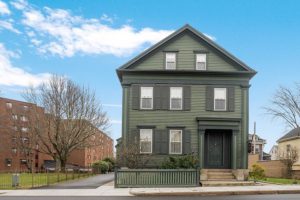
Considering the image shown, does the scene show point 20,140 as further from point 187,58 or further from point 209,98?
point 209,98

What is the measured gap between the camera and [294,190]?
21859 mm

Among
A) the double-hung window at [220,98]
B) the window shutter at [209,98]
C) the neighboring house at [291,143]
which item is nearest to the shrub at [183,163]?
the window shutter at [209,98]

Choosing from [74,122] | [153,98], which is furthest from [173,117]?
[74,122]

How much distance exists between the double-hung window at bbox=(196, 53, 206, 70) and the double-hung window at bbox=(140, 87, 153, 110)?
3.70 metres

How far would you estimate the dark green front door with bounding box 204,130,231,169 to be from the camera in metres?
30.4

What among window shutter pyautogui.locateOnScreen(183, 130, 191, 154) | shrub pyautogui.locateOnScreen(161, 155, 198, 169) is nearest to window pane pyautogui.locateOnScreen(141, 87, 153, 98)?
window shutter pyautogui.locateOnScreen(183, 130, 191, 154)

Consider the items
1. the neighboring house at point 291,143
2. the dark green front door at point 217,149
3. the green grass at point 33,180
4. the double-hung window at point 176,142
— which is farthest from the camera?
the neighboring house at point 291,143

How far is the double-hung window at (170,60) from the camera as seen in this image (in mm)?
30688

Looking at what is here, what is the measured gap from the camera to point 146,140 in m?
30.1

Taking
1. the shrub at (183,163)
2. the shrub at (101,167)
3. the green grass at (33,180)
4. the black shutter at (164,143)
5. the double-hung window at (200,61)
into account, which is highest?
the double-hung window at (200,61)

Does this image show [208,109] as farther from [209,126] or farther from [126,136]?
[126,136]

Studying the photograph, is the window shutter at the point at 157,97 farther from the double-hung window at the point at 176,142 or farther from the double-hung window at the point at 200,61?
→ the double-hung window at the point at 200,61

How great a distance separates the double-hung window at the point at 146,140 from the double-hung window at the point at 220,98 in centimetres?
471

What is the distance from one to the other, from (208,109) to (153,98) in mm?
3729
